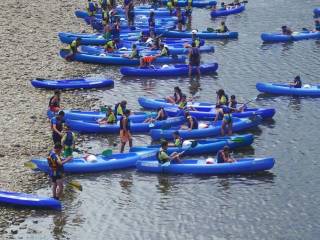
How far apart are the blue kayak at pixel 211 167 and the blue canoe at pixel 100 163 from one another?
444 millimetres

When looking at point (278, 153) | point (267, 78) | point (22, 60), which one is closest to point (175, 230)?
point (278, 153)

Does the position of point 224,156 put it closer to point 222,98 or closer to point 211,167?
point 211,167

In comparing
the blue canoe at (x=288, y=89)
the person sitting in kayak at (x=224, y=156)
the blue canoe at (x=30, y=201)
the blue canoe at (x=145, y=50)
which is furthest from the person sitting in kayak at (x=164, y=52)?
the blue canoe at (x=30, y=201)

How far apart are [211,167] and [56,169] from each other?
5.62 m

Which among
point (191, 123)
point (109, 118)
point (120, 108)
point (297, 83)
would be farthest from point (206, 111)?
point (297, 83)

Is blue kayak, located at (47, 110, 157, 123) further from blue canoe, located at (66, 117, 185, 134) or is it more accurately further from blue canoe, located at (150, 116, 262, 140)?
blue canoe, located at (150, 116, 262, 140)

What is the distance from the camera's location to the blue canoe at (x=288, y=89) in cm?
3358

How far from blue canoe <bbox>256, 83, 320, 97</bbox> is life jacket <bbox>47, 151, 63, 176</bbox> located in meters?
13.6

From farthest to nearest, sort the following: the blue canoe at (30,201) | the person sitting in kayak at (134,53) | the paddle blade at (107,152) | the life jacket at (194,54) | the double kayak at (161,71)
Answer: the person sitting in kayak at (134,53), the double kayak at (161,71), the life jacket at (194,54), the paddle blade at (107,152), the blue canoe at (30,201)

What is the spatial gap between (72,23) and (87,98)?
14484mm

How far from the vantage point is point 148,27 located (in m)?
44.8

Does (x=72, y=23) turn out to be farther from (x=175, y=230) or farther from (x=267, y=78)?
(x=175, y=230)

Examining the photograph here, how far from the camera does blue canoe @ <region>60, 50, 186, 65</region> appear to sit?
38.3 m

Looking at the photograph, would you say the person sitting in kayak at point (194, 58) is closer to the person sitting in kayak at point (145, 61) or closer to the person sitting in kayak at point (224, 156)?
the person sitting in kayak at point (145, 61)
